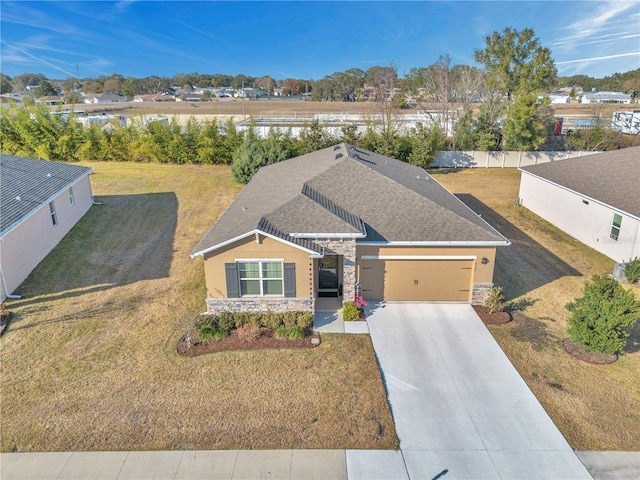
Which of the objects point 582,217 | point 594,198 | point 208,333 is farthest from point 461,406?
point 582,217

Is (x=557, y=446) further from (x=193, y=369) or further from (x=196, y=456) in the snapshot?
(x=193, y=369)

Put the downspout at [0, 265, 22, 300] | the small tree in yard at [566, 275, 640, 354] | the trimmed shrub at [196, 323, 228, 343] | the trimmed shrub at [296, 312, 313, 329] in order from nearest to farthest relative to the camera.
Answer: the small tree in yard at [566, 275, 640, 354]
the trimmed shrub at [196, 323, 228, 343]
the trimmed shrub at [296, 312, 313, 329]
the downspout at [0, 265, 22, 300]

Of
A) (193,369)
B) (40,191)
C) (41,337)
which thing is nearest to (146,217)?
(40,191)

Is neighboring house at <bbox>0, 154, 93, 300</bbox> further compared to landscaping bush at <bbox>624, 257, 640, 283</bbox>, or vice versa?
landscaping bush at <bbox>624, 257, 640, 283</bbox>

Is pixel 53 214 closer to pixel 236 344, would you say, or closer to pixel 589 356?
pixel 236 344

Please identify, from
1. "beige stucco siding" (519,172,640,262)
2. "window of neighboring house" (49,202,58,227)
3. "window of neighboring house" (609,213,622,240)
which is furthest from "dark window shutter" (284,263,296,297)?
"window of neighboring house" (609,213,622,240)

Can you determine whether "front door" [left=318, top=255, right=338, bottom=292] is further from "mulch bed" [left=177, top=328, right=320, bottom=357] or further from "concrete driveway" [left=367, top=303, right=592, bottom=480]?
"mulch bed" [left=177, top=328, right=320, bottom=357]
